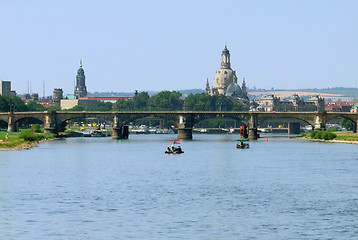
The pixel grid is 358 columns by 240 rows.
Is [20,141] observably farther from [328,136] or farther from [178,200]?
[178,200]

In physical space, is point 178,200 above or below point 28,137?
below

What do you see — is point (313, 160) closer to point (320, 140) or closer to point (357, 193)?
point (357, 193)

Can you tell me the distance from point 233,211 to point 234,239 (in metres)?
10.7

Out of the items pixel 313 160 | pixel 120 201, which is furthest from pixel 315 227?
pixel 313 160

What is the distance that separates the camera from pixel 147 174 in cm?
8919

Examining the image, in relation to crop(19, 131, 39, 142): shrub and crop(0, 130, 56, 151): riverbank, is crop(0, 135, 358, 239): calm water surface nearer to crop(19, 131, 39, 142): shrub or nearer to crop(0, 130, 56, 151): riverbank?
crop(0, 130, 56, 151): riverbank

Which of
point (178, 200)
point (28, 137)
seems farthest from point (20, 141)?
point (178, 200)

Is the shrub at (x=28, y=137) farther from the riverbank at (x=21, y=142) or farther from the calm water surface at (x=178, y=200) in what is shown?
the calm water surface at (x=178, y=200)

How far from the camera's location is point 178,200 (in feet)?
211

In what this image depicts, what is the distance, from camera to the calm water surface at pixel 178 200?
50375 mm

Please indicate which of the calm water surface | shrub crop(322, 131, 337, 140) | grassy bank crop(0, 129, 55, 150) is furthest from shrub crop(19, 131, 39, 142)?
shrub crop(322, 131, 337, 140)

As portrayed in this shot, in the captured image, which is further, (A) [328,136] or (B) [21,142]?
(A) [328,136]

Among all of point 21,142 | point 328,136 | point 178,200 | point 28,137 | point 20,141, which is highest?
point 28,137

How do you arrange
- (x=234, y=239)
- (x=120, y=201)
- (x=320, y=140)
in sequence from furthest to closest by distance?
(x=320, y=140), (x=120, y=201), (x=234, y=239)
